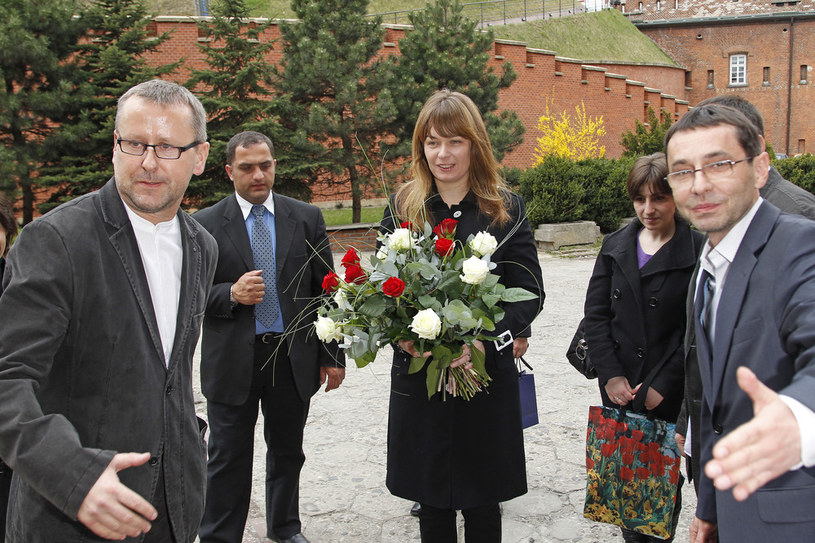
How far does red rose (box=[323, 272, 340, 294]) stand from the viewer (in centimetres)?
281

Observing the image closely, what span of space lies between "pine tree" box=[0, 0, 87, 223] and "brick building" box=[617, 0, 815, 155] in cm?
3548

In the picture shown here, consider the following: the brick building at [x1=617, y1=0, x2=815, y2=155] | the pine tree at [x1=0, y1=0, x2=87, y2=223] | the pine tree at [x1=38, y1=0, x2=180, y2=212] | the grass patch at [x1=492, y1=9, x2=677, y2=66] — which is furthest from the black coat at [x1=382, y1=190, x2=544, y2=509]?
the brick building at [x1=617, y1=0, x2=815, y2=155]

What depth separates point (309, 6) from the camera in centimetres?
1669

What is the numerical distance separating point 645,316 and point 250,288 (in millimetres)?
1995

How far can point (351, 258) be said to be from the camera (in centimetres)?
279

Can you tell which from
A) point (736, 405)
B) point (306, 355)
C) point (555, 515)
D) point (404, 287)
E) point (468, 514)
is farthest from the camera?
point (555, 515)

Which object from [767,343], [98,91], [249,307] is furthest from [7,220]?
[98,91]

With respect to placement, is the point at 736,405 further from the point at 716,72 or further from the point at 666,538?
the point at 716,72

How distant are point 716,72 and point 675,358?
43.1m

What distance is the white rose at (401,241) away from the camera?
2.68 m

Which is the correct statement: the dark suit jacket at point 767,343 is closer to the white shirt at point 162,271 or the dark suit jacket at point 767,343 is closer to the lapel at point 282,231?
the white shirt at point 162,271

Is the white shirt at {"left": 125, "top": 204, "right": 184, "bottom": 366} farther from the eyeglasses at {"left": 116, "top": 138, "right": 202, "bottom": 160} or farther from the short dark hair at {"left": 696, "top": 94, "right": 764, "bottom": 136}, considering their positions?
the short dark hair at {"left": 696, "top": 94, "right": 764, "bottom": 136}

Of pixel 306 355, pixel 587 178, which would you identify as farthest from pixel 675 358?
pixel 587 178

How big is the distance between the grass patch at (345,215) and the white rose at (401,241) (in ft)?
53.6
